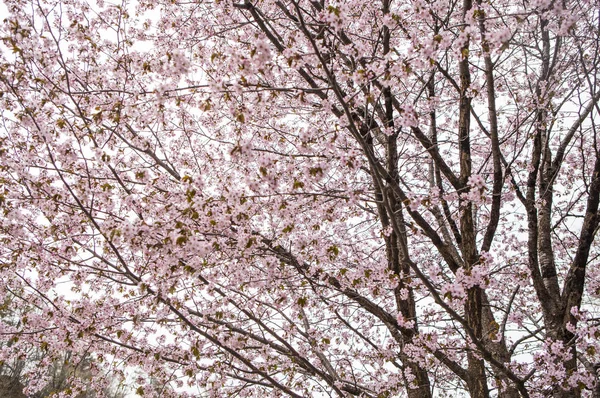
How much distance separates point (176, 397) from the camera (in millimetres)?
Result: 5227

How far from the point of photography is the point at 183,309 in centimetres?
455

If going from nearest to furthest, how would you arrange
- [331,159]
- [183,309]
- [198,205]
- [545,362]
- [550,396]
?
1. [198,205]
2. [331,159]
3. [545,362]
4. [550,396]
5. [183,309]

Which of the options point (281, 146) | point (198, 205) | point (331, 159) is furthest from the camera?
point (281, 146)

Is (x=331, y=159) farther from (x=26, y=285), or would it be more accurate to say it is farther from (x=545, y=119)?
(x=26, y=285)

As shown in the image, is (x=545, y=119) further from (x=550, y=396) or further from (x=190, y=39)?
(x=190, y=39)

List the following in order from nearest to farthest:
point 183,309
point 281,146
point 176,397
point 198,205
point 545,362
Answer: point 198,205
point 545,362
point 183,309
point 176,397
point 281,146

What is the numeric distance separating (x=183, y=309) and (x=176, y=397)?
1.51 metres

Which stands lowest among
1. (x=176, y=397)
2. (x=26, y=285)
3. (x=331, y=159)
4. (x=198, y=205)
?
(x=176, y=397)

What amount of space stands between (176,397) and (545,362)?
14.0ft

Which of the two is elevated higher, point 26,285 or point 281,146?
Result: point 281,146

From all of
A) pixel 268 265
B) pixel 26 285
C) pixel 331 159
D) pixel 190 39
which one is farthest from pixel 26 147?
pixel 331 159

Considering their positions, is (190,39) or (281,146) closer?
(190,39)

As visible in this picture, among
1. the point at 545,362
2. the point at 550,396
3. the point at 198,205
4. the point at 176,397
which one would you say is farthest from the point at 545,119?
the point at 176,397

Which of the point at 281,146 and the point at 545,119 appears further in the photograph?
the point at 281,146
